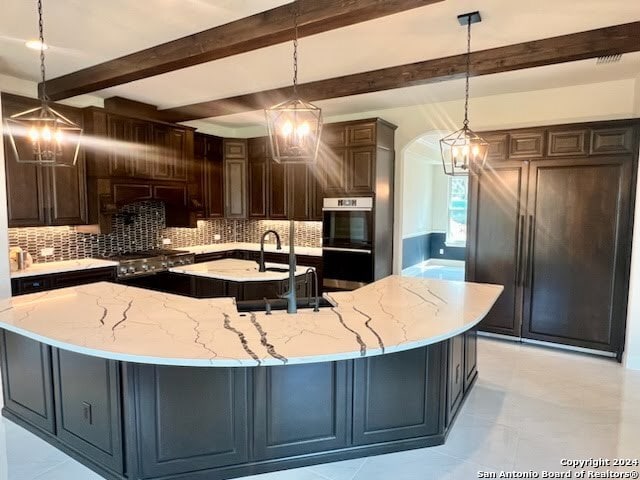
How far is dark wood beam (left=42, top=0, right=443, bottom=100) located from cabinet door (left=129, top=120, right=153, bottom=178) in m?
0.85

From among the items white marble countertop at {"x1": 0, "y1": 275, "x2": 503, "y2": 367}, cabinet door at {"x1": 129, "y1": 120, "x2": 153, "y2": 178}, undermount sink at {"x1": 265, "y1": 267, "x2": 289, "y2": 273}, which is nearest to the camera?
white marble countertop at {"x1": 0, "y1": 275, "x2": 503, "y2": 367}

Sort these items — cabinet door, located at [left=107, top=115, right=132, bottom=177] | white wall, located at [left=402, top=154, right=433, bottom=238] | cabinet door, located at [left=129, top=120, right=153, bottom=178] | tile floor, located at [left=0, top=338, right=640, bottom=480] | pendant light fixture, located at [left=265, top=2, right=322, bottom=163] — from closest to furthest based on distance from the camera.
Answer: pendant light fixture, located at [left=265, top=2, right=322, bottom=163], tile floor, located at [left=0, top=338, right=640, bottom=480], cabinet door, located at [left=107, top=115, right=132, bottom=177], cabinet door, located at [left=129, top=120, right=153, bottom=178], white wall, located at [left=402, top=154, right=433, bottom=238]

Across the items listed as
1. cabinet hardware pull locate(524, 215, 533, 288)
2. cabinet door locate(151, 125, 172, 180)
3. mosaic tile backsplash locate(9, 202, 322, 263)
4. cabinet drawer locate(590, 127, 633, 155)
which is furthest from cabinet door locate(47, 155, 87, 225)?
cabinet drawer locate(590, 127, 633, 155)

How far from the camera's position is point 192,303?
2641 mm

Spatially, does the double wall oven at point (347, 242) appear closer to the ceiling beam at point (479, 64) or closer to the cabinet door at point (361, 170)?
the cabinet door at point (361, 170)

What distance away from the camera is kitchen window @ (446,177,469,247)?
9648mm

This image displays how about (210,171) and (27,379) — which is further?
(210,171)

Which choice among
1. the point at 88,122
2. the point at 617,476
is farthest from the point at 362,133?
the point at 617,476

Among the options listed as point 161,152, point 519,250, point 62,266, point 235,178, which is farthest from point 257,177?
point 519,250

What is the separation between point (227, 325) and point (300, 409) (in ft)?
2.02

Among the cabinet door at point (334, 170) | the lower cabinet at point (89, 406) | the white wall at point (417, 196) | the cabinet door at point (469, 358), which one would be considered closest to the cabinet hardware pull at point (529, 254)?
the cabinet door at point (469, 358)

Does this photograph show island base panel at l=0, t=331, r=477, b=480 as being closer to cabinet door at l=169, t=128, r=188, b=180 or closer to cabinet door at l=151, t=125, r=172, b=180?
cabinet door at l=151, t=125, r=172, b=180

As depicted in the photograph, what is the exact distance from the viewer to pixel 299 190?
5.84 m

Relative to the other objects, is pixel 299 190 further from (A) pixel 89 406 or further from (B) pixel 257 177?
(A) pixel 89 406
